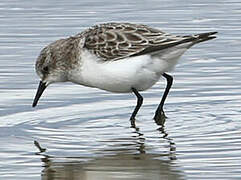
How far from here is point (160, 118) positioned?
10977 mm

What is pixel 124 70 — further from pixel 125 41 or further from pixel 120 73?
pixel 125 41

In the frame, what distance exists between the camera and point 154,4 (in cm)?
1633

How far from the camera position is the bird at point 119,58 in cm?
1084

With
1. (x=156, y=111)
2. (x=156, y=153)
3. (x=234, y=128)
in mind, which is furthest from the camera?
(x=156, y=111)

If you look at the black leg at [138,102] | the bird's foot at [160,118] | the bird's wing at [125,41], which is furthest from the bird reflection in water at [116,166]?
the bird's wing at [125,41]

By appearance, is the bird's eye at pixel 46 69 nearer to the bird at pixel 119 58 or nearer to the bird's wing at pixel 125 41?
the bird at pixel 119 58

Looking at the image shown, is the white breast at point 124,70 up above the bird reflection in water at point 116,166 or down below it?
above

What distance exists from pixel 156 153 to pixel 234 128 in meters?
1.15

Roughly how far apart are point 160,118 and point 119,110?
24.8 inches

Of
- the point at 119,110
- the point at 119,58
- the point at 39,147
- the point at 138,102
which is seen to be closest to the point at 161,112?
the point at 138,102

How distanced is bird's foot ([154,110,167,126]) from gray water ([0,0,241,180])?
0.08 metres

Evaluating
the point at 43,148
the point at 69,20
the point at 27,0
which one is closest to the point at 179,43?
the point at 43,148

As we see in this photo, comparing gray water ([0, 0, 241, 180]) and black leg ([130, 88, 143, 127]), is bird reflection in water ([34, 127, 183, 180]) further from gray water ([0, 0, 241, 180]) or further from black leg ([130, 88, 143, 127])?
black leg ([130, 88, 143, 127])

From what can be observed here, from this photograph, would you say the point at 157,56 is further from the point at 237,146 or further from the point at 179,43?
the point at 237,146
